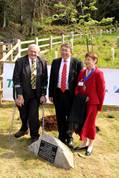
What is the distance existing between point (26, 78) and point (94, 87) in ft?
4.40

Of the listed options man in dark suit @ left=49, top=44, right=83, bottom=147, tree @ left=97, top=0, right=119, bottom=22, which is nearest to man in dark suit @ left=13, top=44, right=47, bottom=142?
man in dark suit @ left=49, top=44, right=83, bottom=147

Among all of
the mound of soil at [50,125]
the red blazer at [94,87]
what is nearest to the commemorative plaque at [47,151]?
the red blazer at [94,87]

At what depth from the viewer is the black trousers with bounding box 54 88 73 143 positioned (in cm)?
770

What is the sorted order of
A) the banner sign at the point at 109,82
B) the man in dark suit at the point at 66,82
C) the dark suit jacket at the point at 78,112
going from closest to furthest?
the dark suit jacket at the point at 78,112
the man in dark suit at the point at 66,82
the banner sign at the point at 109,82

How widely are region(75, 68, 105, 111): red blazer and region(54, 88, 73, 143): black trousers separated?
36cm

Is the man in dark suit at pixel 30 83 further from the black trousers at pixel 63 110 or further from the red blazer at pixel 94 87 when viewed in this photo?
the red blazer at pixel 94 87

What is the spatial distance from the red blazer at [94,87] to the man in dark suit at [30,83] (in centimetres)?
89

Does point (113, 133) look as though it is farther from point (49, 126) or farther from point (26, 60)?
point (26, 60)

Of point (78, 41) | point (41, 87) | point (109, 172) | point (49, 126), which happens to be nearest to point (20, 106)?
point (41, 87)

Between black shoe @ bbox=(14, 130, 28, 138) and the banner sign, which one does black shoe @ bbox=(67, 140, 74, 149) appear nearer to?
black shoe @ bbox=(14, 130, 28, 138)

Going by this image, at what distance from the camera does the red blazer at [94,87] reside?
23.9 ft

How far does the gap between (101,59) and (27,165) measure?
15.1 meters

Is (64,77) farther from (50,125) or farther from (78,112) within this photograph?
(50,125)

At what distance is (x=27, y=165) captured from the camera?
7.10 m
